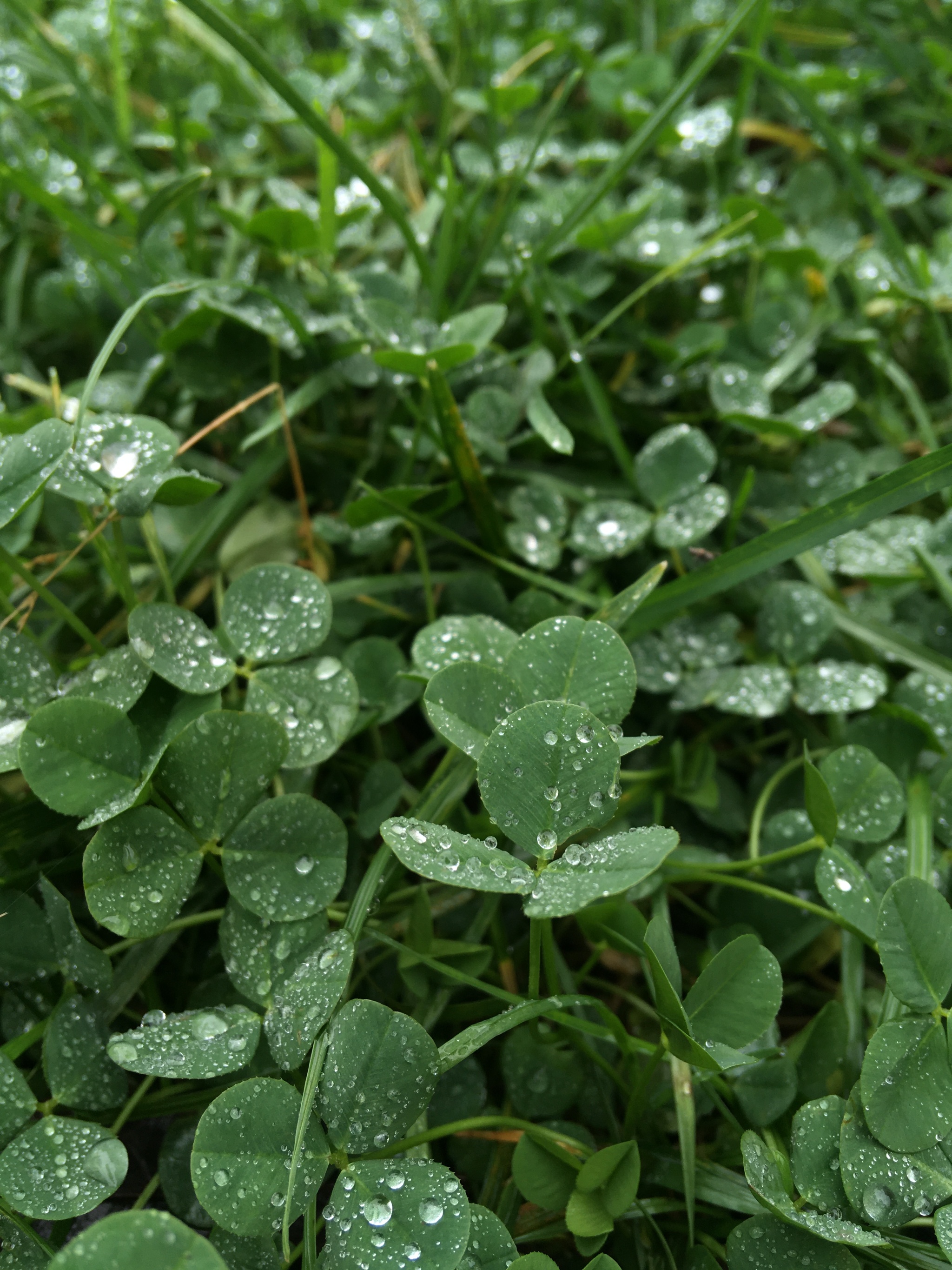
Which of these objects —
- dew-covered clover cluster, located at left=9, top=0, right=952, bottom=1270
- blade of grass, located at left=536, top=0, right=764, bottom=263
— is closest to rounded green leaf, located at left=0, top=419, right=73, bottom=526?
dew-covered clover cluster, located at left=9, top=0, right=952, bottom=1270

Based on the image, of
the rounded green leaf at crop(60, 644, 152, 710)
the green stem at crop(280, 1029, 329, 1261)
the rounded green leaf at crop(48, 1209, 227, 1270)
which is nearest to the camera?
the rounded green leaf at crop(48, 1209, 227, 1270)

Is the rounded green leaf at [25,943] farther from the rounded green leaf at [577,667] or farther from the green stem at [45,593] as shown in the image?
the rounded green leaf at [577,667]

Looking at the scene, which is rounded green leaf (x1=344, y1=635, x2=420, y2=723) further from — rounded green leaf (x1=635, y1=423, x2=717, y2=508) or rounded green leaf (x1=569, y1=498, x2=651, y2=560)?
rounded green leaf (x1=635, y1=423, x2=717, y2=508)

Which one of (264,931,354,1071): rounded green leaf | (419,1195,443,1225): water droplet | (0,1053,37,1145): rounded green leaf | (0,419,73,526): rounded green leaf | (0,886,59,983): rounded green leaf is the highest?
(0,419,73,526): rounded green leaf

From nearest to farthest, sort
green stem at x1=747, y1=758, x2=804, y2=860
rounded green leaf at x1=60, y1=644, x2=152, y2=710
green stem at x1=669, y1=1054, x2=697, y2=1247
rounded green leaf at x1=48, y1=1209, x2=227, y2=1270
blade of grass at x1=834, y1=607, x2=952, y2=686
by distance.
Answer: rounded green leaf at x1=48, y1=1209, x2=227, y2=1270 < green stem at x1=669, y1=1054, x2=697, y2=1247 < rounded green leaf at x1=60, y1=644, x2=152, y2=710 < green stem at x1=747, y1=758, x2=804, y2=860 < blade of grass at x1=834, y1=607, x2=952, y2=686

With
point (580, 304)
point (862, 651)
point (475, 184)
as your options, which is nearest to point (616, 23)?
point (475, 184)

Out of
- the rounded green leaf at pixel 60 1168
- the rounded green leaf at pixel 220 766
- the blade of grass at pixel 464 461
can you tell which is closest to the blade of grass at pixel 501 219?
the blade of grass at pixel 464 461
